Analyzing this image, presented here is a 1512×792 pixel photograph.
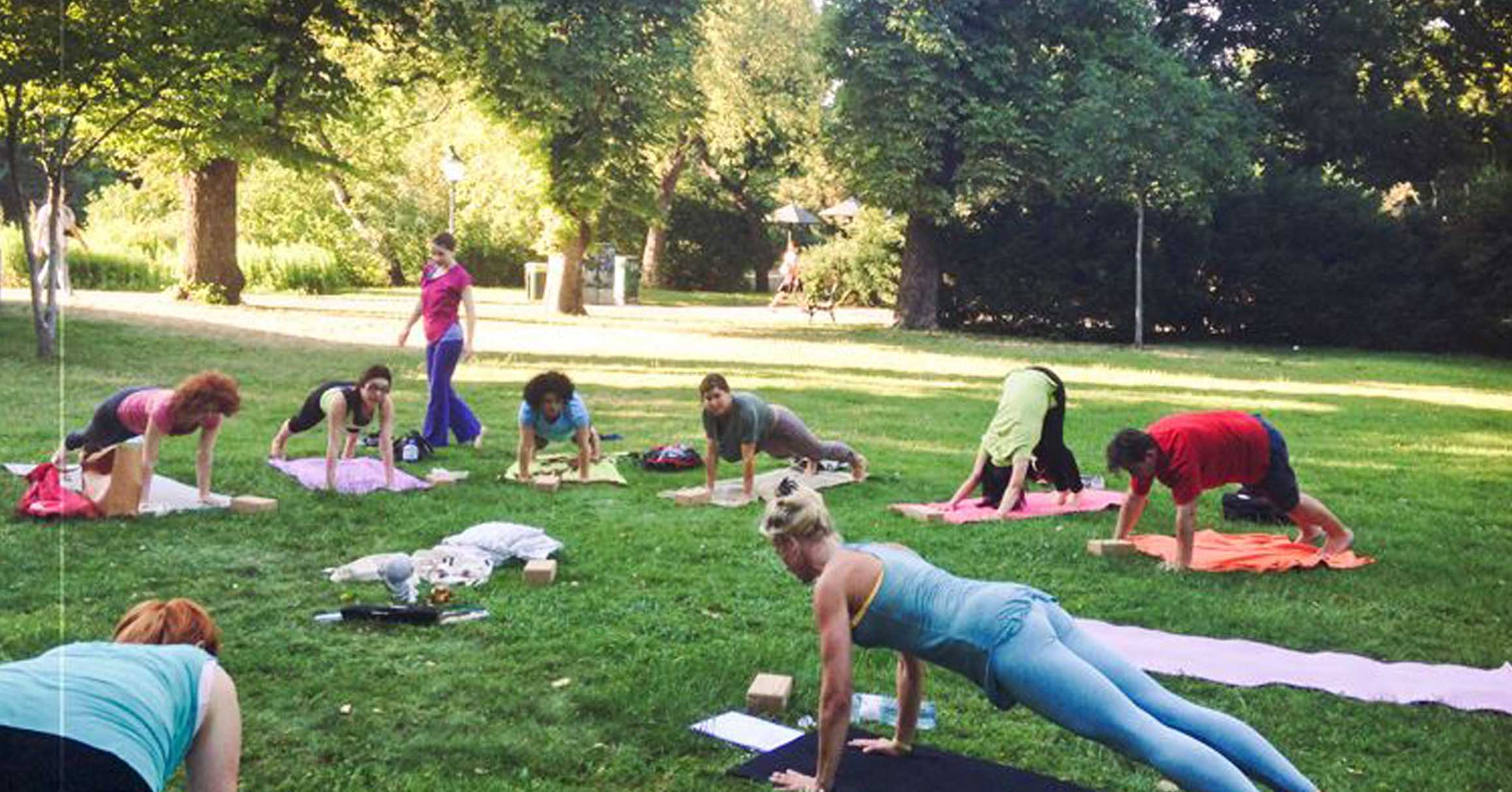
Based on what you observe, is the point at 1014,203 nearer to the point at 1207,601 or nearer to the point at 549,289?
the point at 549,289

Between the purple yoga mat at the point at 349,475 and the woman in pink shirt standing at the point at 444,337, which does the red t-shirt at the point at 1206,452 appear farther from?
the woman in pink shirt standing at the point at 444,337

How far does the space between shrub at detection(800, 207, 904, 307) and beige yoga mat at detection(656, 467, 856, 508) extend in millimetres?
20941

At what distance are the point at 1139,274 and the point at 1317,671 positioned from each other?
854 inches

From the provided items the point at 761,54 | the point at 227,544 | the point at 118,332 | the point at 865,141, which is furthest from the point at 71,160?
the point at 761,54

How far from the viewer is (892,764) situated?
16.5ft

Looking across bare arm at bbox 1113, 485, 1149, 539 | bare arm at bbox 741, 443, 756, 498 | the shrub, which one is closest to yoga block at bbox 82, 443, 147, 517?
bare arm at bbox 741, 443, 756, 498

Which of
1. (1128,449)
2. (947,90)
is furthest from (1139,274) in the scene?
(1128,449)

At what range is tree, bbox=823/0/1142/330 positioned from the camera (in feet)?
88.9

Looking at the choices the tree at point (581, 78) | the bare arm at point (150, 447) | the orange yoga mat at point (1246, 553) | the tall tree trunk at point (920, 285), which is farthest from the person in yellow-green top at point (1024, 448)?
the tall tree trunk at point (920, 285)

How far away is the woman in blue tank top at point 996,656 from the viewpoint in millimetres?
4180

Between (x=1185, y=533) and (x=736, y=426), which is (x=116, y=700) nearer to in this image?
(x=1185, y=533)

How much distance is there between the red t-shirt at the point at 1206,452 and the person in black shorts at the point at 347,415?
18.9 ft

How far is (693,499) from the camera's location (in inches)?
404

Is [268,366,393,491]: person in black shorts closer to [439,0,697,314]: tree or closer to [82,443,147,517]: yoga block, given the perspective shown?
[82,443,147,517]: yoga block
